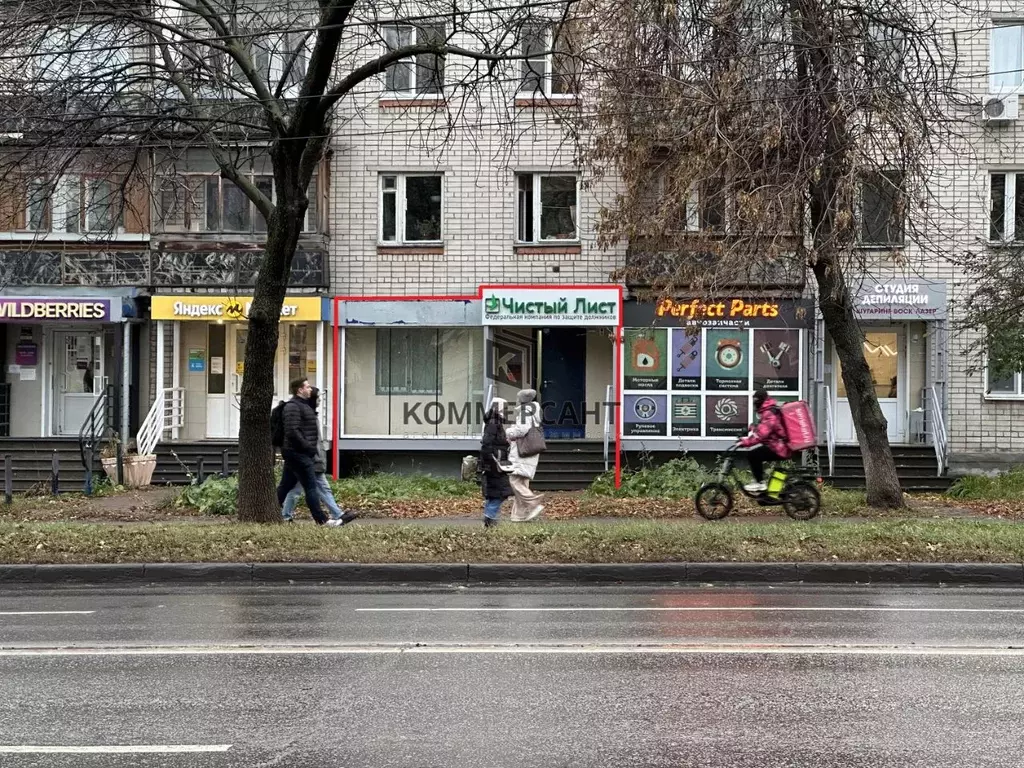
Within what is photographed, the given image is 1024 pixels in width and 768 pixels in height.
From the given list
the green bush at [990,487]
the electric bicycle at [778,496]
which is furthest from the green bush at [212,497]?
the green bush at [990,487]

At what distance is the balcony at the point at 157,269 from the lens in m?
22.1

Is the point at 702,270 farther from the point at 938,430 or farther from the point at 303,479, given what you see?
the point at 938,430

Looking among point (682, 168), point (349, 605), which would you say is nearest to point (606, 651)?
point (349, 605)

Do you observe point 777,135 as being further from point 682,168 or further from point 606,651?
point 606,651

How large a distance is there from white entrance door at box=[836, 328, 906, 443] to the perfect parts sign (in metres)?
5.13

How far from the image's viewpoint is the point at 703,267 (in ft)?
55.0

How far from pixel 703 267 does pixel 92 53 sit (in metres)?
8.92

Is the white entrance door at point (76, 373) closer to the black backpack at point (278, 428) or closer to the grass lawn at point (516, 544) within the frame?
the black backpack at point (278, 428)

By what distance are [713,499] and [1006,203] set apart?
35.2 feet

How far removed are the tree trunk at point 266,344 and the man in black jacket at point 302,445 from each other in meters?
0.28

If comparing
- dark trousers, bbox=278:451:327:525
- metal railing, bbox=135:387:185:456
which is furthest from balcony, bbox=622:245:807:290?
metal railing, bbox=135:387:185:456

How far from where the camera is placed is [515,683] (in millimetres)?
6949

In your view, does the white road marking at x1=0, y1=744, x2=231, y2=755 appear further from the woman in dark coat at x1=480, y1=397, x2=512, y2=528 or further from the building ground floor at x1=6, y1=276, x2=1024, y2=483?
the building ground floor at x1=6, y1=276, x2=1024, y2=483

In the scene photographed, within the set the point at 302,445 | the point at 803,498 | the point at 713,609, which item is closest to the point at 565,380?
the point at 803,498
